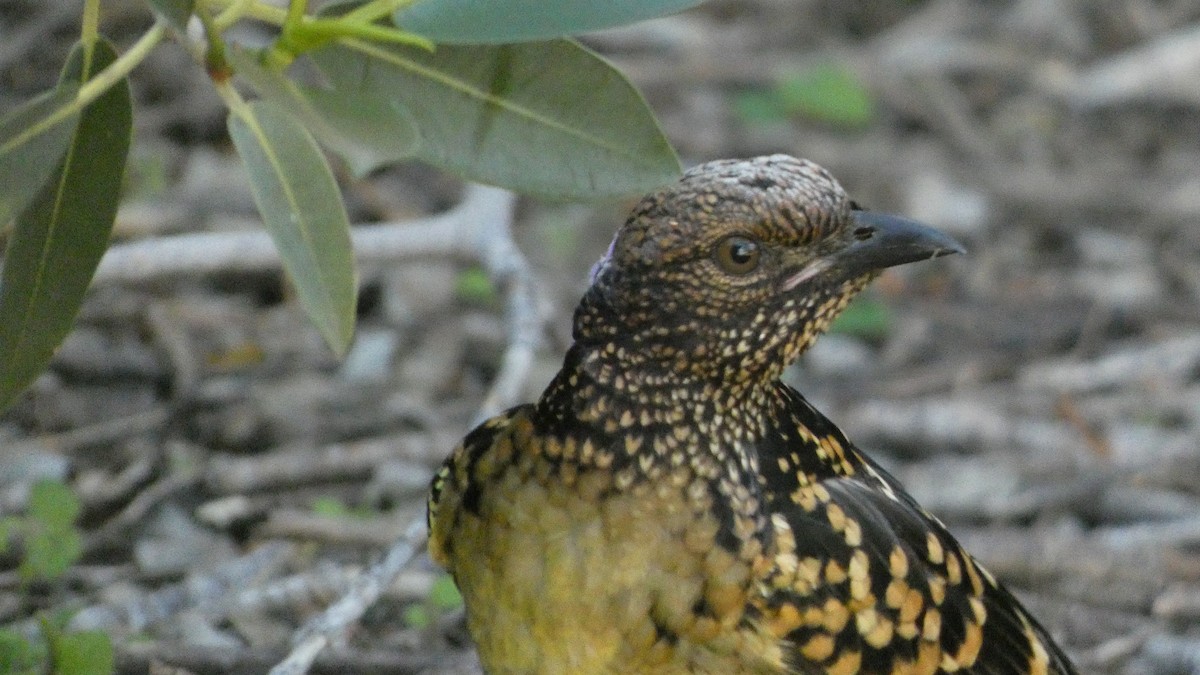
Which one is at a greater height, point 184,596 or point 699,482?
point 699,482

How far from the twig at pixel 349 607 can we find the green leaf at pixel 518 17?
117 cm

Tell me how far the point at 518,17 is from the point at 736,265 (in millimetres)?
640

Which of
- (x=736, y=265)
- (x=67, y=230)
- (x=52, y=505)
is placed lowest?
(x=52, y=505)

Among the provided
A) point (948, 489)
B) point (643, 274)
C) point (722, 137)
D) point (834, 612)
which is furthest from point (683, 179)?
point (722, 137)

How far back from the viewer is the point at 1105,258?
580cm

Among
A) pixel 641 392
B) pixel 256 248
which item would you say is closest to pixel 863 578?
pixel 641 392

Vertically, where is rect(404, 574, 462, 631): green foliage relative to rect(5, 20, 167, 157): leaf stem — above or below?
below

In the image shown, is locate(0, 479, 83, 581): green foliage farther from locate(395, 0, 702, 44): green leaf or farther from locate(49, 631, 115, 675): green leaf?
locate(395, 0, 702, 44): green leaf

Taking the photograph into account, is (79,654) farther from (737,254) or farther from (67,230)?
Result: (737,254)

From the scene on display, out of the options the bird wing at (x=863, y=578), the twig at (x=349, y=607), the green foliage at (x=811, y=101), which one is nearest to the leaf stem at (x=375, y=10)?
the bird wing at (x=863, y=578)

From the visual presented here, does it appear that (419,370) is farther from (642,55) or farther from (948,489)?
(642,55)

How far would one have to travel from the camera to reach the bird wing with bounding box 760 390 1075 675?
2.69 metres

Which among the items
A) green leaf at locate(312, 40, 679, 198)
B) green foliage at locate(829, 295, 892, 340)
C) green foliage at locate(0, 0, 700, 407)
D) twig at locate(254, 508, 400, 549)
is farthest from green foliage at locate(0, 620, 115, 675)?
green foliage at locate(829, 295, 892, 340)

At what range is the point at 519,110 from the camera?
2.35 metres
